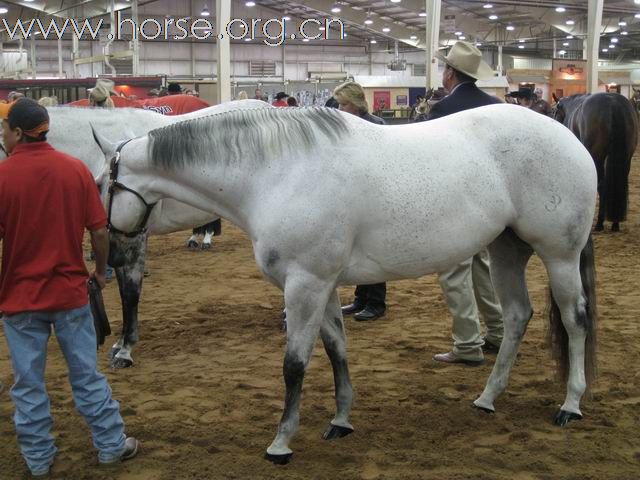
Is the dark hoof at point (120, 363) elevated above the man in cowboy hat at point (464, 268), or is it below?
below

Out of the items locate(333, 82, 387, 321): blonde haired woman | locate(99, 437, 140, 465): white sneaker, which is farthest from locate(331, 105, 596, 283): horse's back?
locate(333, 82, 387, 321): blonde haired woman

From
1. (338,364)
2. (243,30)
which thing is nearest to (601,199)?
(338,364)

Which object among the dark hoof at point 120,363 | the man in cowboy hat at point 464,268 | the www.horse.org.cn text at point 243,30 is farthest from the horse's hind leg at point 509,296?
the www.horse.org.cn text at point 243,30

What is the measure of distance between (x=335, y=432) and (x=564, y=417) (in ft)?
4.05

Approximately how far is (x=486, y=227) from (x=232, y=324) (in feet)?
9.81

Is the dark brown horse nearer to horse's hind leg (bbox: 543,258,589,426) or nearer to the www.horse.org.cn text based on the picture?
horse's hind leg (bbox: 543,258,589,426)

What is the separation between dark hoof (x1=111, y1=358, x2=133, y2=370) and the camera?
4.92 meters

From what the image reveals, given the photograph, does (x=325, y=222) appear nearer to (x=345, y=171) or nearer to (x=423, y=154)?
(x=345, y=171)

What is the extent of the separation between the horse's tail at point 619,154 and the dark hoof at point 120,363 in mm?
6767

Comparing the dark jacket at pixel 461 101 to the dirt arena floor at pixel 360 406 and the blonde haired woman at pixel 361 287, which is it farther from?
the dirt arena floor at pixel 360 406

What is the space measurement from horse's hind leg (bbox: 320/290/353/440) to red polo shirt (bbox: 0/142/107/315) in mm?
1259

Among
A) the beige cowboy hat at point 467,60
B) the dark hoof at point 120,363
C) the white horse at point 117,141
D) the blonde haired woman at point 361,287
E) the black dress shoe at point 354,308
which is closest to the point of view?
the beige cowboy hat at point 467,60

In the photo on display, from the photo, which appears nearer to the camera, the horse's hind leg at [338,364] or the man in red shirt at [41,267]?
the man in red shirt at [41,267]

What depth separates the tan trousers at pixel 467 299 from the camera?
15.6 feet
